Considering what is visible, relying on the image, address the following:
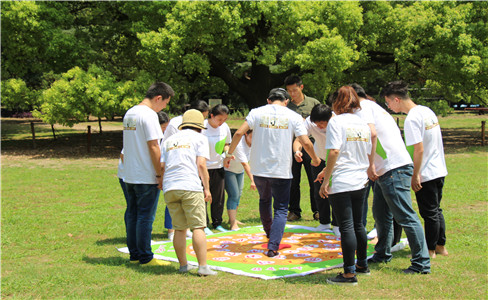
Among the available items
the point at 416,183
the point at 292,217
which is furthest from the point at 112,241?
the point at 416,183

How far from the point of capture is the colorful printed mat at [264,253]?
5.52 m

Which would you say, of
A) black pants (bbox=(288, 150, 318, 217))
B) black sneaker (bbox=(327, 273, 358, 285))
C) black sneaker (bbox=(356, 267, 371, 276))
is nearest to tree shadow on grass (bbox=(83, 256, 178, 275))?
black sneaker (bbox=(327, 273, 358, 285))

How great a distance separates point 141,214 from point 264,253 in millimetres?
1667

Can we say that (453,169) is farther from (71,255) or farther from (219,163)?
(71,255)

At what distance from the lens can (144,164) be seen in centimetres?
559

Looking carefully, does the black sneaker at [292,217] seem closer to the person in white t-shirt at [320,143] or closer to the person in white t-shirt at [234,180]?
the person in white t-shirt at [320,143]

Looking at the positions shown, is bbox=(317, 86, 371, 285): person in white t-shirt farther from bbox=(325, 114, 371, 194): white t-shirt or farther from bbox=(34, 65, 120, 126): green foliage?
bbox=(34, 65, 120, 126): green foliage

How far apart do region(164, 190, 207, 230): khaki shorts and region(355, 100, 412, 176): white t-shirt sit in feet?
6.61

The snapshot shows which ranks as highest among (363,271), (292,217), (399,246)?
(363,271)

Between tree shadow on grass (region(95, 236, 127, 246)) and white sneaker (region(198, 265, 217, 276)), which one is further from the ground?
white sneaker (region(198, 265, 217, 276))

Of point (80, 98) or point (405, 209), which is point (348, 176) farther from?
point (80, 98)

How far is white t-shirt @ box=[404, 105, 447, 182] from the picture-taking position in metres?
5.43

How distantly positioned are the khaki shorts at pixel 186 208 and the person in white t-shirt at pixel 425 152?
244 cm

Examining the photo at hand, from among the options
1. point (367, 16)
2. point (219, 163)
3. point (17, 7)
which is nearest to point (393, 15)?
point (367, 16)
